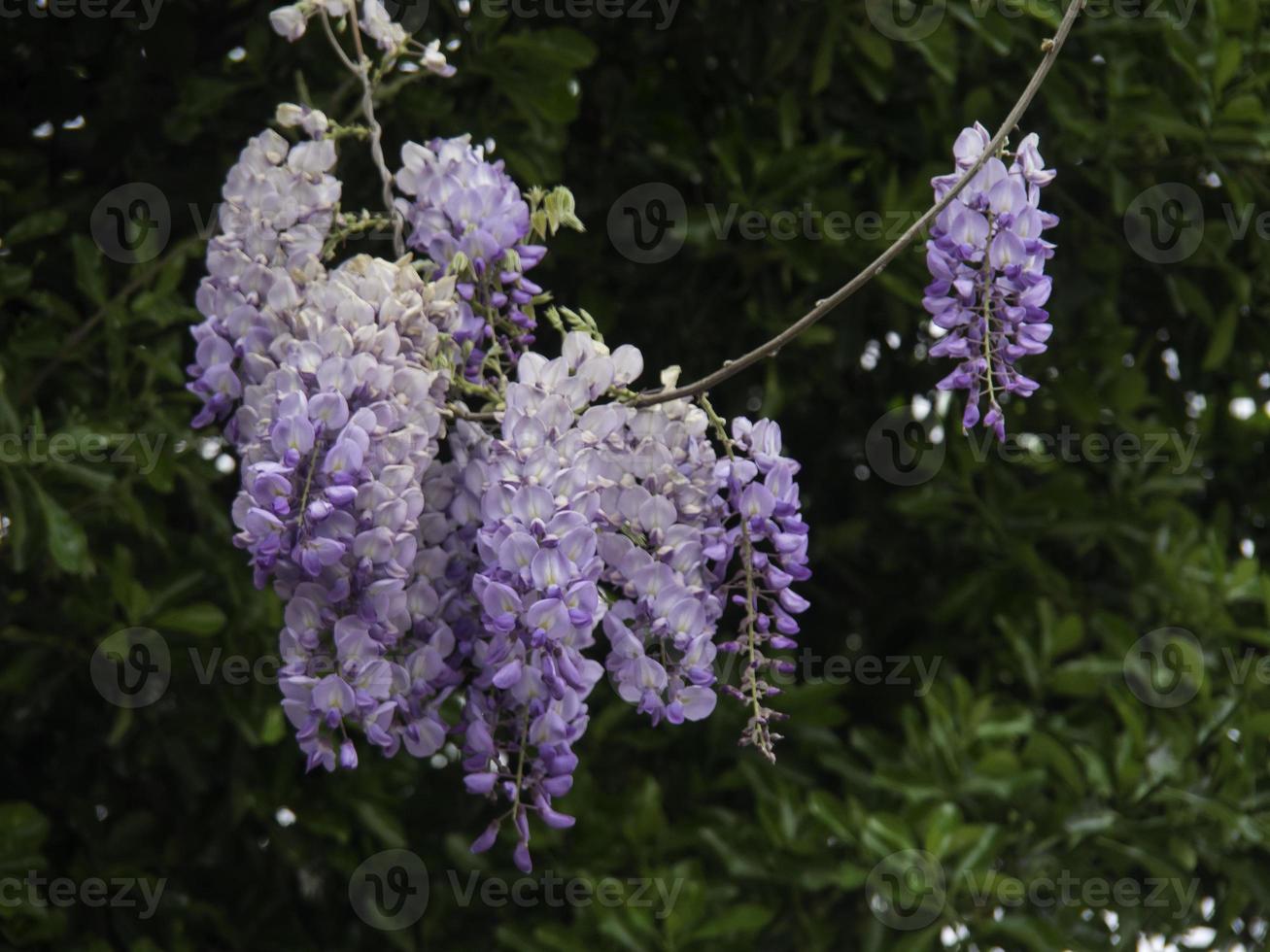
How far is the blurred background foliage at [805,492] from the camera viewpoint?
7.27 feet

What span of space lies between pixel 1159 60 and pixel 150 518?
1.73m

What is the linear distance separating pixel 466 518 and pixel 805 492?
1625 millimetres

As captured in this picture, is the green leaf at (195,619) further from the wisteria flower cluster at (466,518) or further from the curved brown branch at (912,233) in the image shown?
the curved brown branch at (912,233)

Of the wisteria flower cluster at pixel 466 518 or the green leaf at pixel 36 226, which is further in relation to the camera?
the green leaf at pixel 36 226

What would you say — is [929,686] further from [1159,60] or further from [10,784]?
[10,784]

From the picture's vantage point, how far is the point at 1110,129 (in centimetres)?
239

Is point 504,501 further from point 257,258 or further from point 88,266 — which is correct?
point 88,266

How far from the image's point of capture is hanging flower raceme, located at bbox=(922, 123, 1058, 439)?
109 centimetres

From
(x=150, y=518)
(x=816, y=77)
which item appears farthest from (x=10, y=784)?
(x=816, y=77)

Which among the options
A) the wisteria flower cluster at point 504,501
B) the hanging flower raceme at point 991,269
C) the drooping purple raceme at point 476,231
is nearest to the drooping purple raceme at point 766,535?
the wisteria flower cluster at point 504,501

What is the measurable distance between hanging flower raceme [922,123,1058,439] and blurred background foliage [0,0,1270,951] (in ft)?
3.78

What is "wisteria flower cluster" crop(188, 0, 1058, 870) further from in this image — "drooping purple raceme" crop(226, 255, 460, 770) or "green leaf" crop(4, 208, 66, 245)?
"green leaf" crop(4, 208, 66, 245)

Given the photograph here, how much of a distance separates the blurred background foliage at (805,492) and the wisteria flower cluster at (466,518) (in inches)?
37.0

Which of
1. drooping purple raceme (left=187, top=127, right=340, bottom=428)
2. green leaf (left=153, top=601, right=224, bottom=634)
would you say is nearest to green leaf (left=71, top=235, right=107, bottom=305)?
green leaf (left=153, top=601, right=224, bottom=634)
